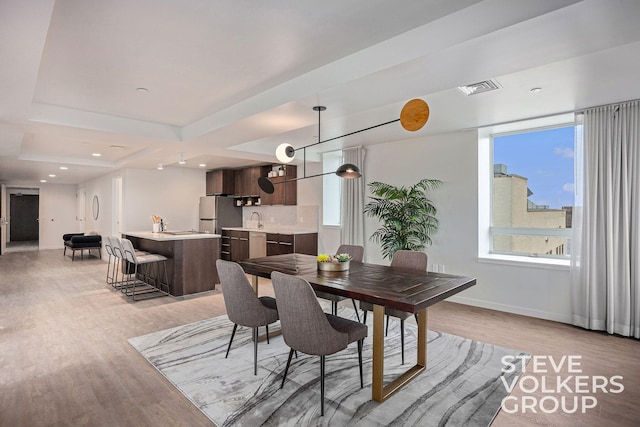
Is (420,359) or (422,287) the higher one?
(422,287)

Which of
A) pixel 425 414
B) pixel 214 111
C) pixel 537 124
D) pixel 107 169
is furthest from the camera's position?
pixel 107 169

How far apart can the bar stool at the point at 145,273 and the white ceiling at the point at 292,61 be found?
5.83 ft

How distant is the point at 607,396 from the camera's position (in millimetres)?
2432

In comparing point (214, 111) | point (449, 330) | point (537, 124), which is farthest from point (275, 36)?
point (537, 124)

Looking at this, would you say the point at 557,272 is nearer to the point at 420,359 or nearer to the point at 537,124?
the point at 537,124

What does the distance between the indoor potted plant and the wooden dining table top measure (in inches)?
62.9

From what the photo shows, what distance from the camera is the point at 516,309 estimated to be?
4.34 m

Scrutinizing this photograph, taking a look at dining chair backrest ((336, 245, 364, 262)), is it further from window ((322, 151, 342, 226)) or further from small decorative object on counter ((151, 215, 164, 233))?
small decorative object on counter ((151, 215, 164, 233))

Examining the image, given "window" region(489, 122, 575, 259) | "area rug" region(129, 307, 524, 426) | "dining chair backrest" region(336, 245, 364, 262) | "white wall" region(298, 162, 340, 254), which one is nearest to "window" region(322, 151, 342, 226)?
"white wall" region(298, 162, 340, 254)

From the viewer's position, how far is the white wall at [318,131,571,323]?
413 centimetres

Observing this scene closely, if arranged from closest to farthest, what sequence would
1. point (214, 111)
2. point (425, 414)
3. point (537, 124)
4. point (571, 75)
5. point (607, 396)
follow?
point (425, 414)
point (607, 396)
point (571, 75)
point (214, 111)
point (537, 124)

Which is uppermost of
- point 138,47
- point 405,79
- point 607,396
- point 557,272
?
point 138,47

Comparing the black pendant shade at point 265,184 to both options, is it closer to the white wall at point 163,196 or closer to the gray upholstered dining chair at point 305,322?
the gray upholstered dining chair at point 305,322

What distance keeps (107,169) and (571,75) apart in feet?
29.1
